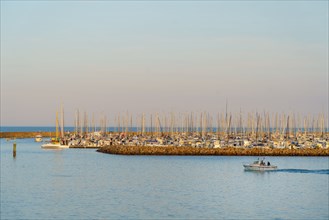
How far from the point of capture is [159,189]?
178 feet

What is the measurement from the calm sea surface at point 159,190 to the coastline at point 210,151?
1132cm

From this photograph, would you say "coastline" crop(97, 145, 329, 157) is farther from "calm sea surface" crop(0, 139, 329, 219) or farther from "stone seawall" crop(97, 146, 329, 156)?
"calm sea surface" crop(0, 139, 329, 219)

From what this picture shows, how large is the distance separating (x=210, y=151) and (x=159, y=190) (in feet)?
153

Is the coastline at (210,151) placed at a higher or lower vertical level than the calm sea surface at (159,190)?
higher

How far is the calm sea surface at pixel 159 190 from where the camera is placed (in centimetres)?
4125

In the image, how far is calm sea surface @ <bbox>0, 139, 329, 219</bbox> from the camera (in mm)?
41250

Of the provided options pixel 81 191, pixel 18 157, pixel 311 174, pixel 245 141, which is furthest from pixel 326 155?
pixel 81 191

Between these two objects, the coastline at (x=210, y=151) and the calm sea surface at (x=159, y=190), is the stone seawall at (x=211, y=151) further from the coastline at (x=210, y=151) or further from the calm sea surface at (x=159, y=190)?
the calm sea surface at (x=159, y=190)

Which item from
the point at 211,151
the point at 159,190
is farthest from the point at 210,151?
the point at 159,190

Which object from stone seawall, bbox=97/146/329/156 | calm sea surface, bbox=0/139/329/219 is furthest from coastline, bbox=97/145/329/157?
calm sea surface, bbox=0/139/329/219

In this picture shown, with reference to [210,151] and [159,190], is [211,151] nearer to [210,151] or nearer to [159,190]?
[210,151]

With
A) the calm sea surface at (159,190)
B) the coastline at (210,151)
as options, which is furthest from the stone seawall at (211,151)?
the calm sea surface at (159,190)

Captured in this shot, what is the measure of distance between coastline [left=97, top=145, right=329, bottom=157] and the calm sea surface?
1132 cm

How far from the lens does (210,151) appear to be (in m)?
99.4
